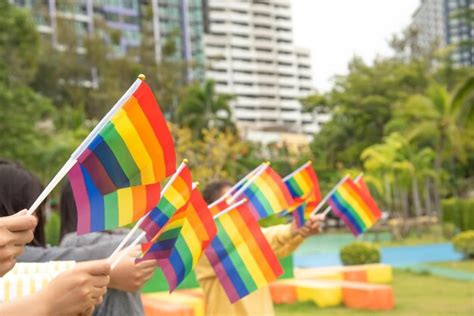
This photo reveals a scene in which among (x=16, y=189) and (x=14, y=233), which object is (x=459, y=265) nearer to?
(x=16, y=189)

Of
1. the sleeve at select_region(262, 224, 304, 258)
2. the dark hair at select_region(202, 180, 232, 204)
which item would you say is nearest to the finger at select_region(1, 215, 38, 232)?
the dark hair at select_region(202, 180, 232, 204)

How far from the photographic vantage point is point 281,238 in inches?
161

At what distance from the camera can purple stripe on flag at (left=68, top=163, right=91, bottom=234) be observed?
70.9 inches

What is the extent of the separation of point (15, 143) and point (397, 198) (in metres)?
13.1

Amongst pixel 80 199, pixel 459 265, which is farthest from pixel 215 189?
pixel 459 265

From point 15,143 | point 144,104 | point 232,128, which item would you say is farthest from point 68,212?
point 232,128

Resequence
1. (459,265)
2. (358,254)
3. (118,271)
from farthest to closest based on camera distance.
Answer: (459,265) < (358,254) < (118,271)

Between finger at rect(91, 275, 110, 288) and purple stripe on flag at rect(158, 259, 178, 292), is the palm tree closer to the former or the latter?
purple stripe on flag at rect(158, 259, 178, 292)

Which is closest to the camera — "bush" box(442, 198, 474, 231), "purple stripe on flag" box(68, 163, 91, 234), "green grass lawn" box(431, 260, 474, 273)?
"purple stripe on flag" box(68, 163, 91, 234)

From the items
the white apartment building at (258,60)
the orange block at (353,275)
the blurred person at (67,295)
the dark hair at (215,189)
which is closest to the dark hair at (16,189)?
the blurred person at (67,295)

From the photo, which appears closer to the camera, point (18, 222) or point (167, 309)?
point (18, 222)

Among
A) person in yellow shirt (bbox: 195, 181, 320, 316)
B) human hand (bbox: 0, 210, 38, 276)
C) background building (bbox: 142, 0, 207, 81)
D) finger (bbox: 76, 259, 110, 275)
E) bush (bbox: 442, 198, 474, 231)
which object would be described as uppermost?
background building (bbox: 142, 0, 207, 81)

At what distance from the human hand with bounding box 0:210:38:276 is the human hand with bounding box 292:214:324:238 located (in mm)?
2716

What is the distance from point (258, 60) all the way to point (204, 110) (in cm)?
5561
